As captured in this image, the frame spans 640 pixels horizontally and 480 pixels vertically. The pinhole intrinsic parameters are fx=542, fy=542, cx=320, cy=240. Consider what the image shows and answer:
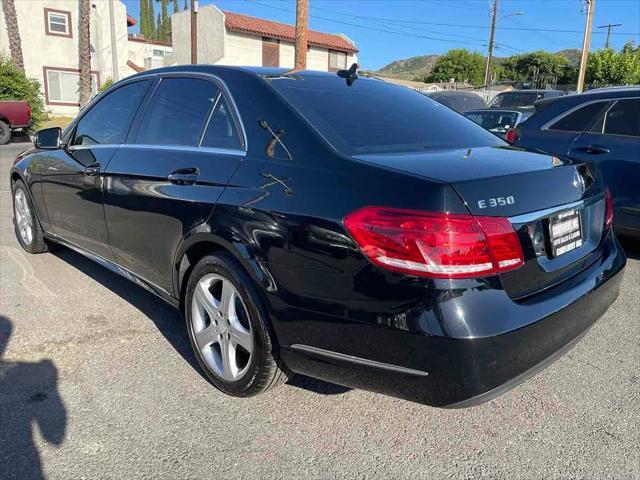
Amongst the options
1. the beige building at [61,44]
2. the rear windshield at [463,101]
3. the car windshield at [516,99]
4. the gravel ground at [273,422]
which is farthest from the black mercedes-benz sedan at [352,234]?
the beige building at [61,44]

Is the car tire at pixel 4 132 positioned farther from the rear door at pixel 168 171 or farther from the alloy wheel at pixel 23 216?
the rear door at pixel 168 171

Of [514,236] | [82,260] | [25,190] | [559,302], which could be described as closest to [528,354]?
[559,302]

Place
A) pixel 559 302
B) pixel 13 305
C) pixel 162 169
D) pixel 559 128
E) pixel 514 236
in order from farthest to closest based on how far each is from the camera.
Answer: pixel 559 128, pixel 13 305, pixel 162 169, pixel 559 302, pixel 514 236

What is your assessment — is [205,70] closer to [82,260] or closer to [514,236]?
[514,236]

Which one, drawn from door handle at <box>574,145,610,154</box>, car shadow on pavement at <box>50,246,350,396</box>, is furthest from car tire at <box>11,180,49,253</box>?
door handle at <box>574,145,610,154</box>

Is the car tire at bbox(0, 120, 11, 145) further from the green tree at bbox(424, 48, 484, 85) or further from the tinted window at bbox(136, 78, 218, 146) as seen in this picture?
the green tree at bbox(424, 48, 484, 85)

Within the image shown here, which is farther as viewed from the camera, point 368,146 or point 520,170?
point 368,146

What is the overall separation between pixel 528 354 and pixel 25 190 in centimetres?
463

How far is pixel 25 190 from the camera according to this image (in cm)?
499

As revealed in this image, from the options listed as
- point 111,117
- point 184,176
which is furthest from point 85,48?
point 184,176

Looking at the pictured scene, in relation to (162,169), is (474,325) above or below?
below

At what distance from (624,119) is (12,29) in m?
25.0

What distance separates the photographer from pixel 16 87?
2242cm

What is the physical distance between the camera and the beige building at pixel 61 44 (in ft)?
87.9
